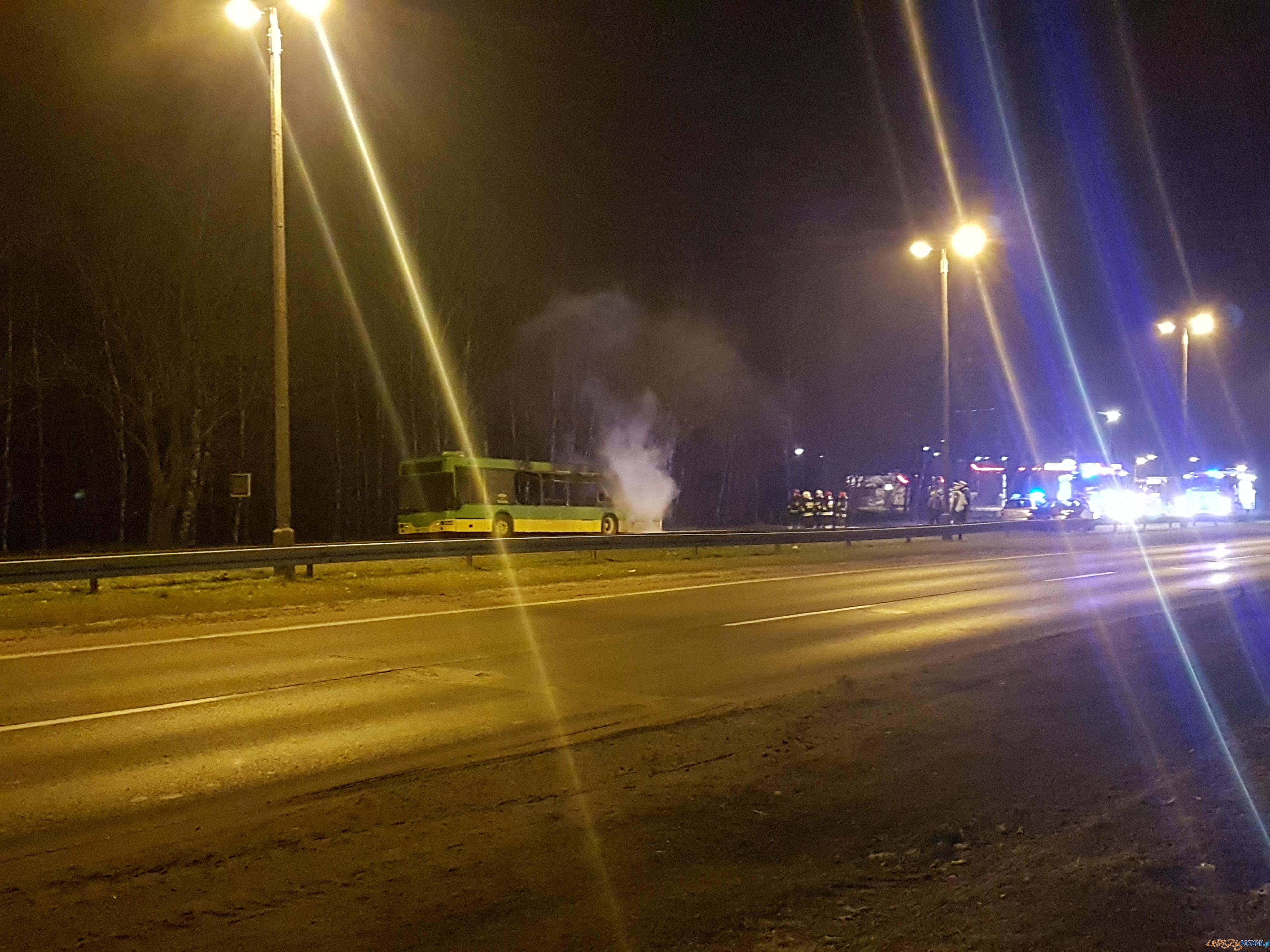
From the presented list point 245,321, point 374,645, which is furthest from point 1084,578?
point 245,321

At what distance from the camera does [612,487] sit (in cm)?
3612

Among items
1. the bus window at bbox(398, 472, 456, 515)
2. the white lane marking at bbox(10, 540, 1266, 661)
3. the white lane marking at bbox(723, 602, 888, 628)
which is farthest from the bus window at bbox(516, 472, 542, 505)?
the white lane marking at bbox(723, 602, 888, 628)

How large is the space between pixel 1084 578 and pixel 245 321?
21.6 meters

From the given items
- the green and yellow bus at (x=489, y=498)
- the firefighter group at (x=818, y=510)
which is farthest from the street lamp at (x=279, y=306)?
the firefighter group at (x=818, y=510)

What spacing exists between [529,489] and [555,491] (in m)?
1.11

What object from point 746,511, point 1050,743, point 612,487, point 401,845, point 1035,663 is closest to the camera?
point 401,845

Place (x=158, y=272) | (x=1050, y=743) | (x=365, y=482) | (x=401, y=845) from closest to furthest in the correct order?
(x=401, y=845), (x=1050, y=743), (x=158, y=272), (x=365, y=482)

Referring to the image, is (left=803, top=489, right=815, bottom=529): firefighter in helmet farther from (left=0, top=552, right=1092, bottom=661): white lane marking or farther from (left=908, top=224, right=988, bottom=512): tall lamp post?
(left=0, top=552, right=1092, bottom=661): white lane marking

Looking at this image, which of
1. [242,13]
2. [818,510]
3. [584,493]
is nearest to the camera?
[242,13]

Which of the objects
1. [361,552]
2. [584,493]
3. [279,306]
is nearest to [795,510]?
[584,493]

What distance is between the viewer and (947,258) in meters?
28.8

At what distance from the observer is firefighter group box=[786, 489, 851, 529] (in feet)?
151

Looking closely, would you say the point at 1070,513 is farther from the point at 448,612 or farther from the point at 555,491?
the point at 448,612

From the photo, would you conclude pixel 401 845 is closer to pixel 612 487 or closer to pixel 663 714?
pixel 663 714
